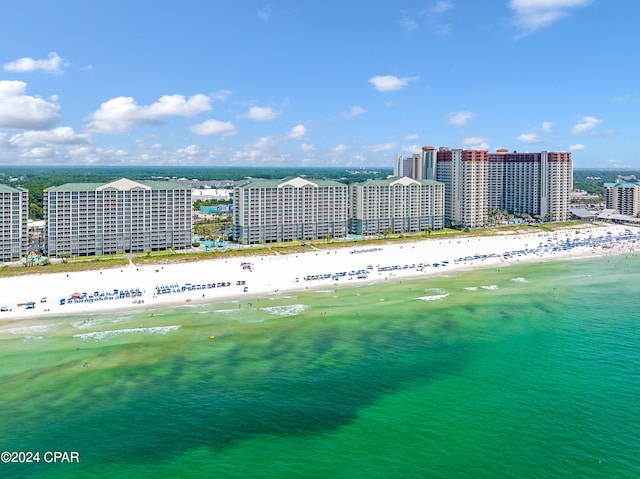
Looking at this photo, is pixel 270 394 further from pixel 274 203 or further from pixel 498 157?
pixel 498 157

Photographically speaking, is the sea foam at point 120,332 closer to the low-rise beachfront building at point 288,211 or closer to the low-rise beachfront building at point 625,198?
the low-rise beachfront building at point 288,211

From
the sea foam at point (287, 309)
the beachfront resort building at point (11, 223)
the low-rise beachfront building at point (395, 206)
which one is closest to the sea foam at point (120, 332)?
the sea foam at point (287, 309)

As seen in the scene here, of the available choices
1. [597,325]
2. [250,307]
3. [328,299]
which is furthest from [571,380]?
[250,307]

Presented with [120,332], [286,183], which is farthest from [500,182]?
[120,332]

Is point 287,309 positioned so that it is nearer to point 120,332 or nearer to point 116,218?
point 120,332

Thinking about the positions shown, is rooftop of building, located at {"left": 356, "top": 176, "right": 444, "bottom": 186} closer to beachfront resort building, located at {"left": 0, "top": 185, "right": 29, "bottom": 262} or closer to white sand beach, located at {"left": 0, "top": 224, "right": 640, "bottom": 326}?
white sand beach, located at {"left": 0, "top": 224, "right": 640, "bottom": 326}
